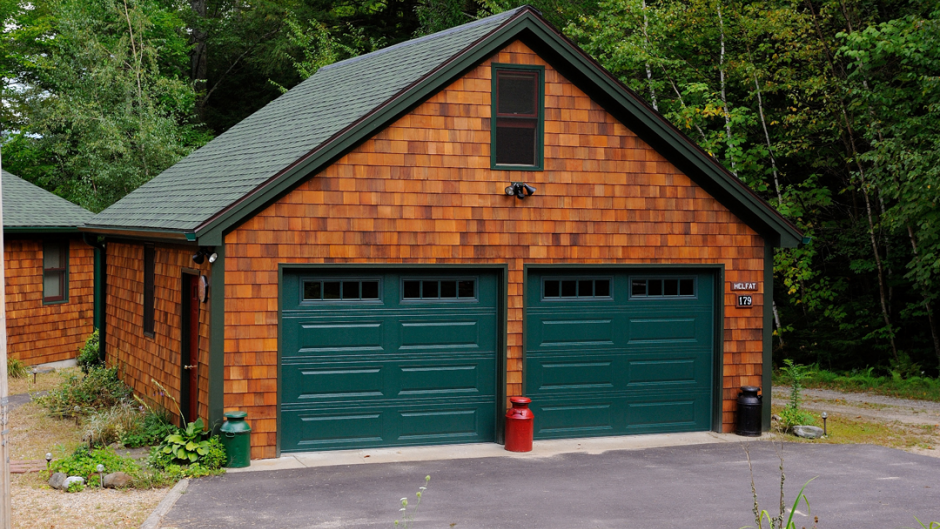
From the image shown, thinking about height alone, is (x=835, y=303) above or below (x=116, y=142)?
below

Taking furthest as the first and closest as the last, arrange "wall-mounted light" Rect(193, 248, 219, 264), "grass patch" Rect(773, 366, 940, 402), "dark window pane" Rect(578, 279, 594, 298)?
1. "grass patch" Rect(773, 366, 940, 402)
2. "dark window pane" Rect(578, 279, 594, 298)
3. "wall-mounted light" Rect(193, 248, 219, 264)

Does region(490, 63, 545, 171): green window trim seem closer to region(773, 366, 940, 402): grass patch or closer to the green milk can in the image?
the green milk can

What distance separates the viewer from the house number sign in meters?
13.4

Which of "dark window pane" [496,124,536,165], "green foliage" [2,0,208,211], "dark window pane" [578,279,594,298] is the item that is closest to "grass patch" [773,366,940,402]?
→ "dark window pane" [578,279,594,298]

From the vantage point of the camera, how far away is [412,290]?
12203 millimetres

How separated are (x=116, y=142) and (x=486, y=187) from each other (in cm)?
1518

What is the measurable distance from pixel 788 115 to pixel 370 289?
13345 mm

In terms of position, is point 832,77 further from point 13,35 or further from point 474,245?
point 13,35

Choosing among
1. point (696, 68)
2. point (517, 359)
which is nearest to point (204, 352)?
point (517, 359)

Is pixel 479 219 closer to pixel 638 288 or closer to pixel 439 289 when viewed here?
pixel 439 289

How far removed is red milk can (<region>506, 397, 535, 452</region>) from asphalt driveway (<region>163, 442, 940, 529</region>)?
452 mm

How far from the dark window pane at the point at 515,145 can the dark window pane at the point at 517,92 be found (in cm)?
17

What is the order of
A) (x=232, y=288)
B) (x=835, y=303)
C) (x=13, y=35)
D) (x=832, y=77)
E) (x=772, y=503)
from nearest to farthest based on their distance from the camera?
1. (x=772, y=503)
2. (x=232, y=288)
3. (x=832, y=77)
4. (x=835, y=303)
5. (x=13, y=35)

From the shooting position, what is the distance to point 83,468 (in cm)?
984
